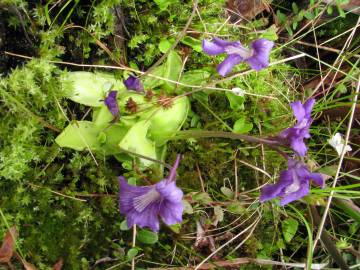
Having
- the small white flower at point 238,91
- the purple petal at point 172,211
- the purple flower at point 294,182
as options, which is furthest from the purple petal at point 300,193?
the small white flower at point 238,91

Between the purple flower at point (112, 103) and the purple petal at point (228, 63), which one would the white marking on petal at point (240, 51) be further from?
the purple flower at point (112, 103)

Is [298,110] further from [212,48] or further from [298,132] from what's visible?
[212,48]

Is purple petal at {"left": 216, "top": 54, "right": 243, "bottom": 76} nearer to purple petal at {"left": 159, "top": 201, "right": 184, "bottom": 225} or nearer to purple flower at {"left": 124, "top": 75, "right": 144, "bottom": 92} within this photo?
purple flower at {"left": 124, "top": 75, "right": 144, "bottom": 92}

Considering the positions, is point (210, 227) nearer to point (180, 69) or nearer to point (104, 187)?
point (104, 187)

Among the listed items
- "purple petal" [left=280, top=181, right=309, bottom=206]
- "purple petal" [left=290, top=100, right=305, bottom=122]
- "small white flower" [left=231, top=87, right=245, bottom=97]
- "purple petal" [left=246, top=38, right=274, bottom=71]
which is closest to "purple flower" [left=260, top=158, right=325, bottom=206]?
"purple petal" [left=280, top=181, right=309, bottom=206]

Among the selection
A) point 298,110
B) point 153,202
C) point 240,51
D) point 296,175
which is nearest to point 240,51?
point 240,51
